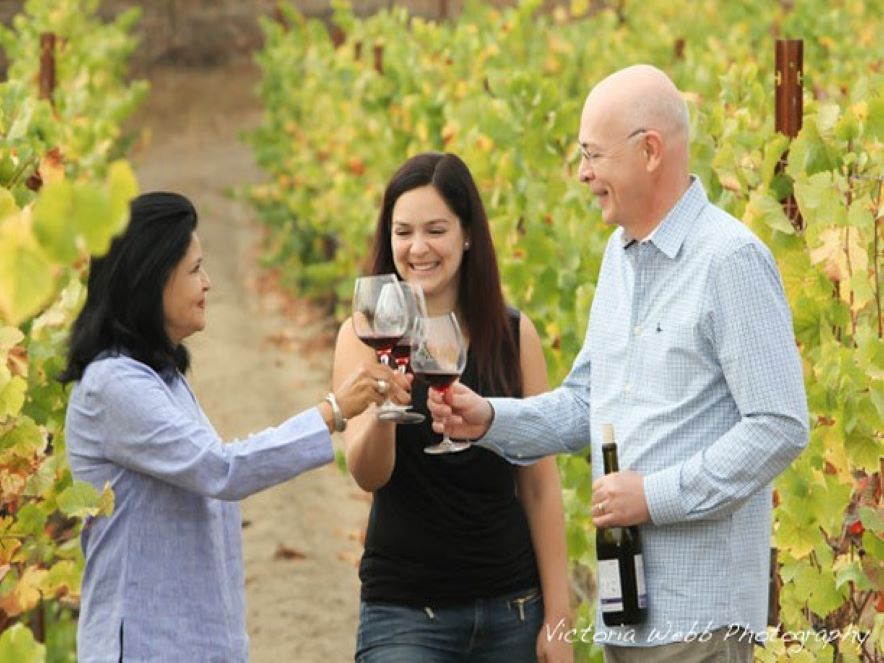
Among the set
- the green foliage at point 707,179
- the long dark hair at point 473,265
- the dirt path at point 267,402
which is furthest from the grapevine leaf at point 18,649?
the dirt path at point 267,402

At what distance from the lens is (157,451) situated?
10.3 ft

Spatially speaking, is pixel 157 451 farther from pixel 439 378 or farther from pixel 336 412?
pixel 439 378

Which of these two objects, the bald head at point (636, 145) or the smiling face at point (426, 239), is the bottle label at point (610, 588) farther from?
the smiling face at point (426, 239)

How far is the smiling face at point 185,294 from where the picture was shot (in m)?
3.28

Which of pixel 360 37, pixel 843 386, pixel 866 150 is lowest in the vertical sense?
pixel 843 386

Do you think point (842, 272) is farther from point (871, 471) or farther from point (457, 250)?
point (457, 250)

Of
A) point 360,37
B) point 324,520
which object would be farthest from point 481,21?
point 324,520

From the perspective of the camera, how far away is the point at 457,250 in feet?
11.8

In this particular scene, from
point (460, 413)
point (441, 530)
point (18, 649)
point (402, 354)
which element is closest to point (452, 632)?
point (441, 530)

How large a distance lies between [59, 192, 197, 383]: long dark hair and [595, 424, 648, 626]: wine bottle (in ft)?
2.72

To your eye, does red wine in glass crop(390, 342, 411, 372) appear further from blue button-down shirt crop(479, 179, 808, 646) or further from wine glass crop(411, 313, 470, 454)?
blue button-down shirt crop(479, 179, 808, 646)

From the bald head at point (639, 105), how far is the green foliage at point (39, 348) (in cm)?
89

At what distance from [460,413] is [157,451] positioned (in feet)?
1.78

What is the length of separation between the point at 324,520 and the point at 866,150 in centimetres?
466
